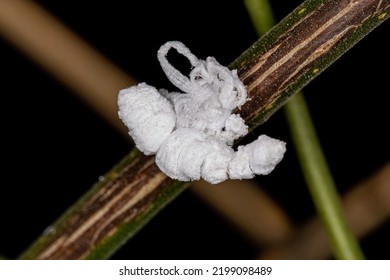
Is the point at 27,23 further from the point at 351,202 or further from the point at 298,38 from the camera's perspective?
the point at 351,202

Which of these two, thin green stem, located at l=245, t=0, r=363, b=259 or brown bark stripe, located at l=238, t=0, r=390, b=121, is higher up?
brown bark stripe, located at l=238, t=0, r=390, b=121

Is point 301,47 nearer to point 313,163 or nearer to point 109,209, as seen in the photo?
point 313,163

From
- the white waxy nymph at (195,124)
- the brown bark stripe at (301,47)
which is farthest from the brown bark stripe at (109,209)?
the brown bark stripe at (301,47)

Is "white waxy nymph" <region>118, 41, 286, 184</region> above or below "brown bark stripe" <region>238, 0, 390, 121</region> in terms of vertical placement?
below

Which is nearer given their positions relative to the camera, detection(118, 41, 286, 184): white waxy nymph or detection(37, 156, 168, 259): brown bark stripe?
detection(118, 41, 286, 184): white waxy nymph

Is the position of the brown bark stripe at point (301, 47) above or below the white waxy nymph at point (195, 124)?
above

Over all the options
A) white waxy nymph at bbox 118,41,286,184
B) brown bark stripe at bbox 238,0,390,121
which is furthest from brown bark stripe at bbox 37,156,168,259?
brown bark stripe at bbox 238,0,390,121

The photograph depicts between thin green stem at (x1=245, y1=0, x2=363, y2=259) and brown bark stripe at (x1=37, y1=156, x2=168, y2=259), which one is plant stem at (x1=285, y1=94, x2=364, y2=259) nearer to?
thin green stem at (x1=245, y1=0, x2=363, y2=259)

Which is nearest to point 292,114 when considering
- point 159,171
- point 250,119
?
point 250,119

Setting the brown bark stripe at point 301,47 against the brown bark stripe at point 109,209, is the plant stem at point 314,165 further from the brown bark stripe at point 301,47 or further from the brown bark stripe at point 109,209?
the brown bark stripe at point 109,209
